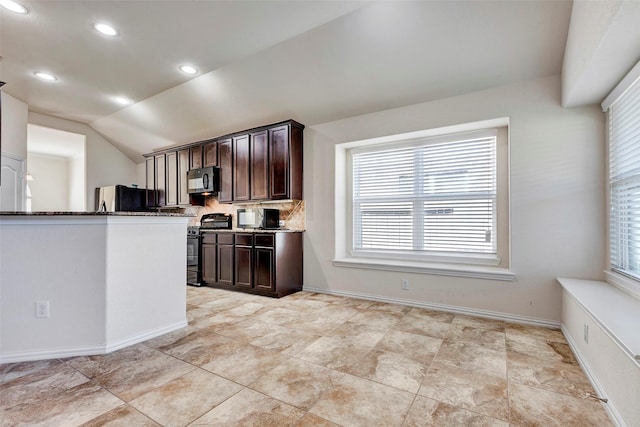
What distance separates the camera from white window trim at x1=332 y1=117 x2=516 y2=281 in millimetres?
3299

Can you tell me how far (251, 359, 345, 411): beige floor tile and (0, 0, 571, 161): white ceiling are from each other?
299 centimetres

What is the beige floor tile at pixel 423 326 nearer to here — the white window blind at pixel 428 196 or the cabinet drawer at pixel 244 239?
the white window blind at pixel 428 196

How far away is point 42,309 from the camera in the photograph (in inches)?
90.8

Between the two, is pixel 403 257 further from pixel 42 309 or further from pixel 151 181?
pixel 151 181

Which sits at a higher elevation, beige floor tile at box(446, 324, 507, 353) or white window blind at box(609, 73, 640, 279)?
white window blind at box(609, 73, 640, 279)

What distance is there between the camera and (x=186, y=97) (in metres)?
4.60

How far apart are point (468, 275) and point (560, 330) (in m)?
0.90

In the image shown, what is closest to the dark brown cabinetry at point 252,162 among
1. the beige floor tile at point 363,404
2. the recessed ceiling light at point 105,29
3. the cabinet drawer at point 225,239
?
the cabinet drawer at point 225,239

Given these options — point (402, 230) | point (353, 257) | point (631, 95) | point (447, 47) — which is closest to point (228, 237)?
point (353, 257)

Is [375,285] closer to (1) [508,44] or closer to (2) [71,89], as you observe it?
(1) [508,44]

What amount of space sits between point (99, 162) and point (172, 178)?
6.28 feet

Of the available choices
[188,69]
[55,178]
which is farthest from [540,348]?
[55,178]

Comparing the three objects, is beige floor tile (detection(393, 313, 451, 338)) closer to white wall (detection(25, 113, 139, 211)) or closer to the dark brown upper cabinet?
the dark brown upper cabinet

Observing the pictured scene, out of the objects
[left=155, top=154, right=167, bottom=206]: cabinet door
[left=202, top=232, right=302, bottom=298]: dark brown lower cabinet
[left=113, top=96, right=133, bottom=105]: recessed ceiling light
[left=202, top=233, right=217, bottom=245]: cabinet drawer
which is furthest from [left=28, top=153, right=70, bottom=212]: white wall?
[left=202, top=232, right=302, bottom=298]: dark brown lower cabinet
